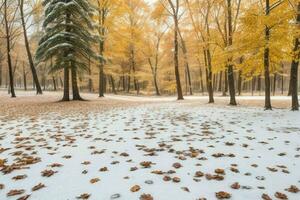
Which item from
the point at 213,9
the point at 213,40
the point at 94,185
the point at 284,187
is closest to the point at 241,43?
the point at 213,40

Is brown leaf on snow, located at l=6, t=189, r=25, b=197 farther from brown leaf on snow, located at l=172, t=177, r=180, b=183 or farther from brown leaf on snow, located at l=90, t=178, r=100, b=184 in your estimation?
brown leaf on snow, located at l=172, t=177, r=180, b=183

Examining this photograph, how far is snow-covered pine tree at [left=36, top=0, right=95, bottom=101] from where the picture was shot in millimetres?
15133

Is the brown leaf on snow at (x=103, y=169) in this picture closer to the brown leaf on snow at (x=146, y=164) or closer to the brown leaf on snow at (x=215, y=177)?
the brown leaf on snow at (x=146, y=164)

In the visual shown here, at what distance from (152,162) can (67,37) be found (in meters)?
13.7

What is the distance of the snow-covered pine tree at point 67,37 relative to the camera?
596 inches

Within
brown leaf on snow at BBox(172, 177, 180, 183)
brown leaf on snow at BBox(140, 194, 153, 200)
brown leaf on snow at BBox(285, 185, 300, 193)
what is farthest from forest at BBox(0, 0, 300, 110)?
brown leaf on snow at BBox(140, 194, 153, 200)

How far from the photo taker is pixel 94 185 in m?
3.42

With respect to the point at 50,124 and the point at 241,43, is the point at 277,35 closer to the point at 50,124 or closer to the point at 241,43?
the point at 241,43

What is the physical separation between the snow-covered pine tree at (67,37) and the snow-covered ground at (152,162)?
9.03 m

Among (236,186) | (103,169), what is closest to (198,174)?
(236,186)

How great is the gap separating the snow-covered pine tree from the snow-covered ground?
903 cm

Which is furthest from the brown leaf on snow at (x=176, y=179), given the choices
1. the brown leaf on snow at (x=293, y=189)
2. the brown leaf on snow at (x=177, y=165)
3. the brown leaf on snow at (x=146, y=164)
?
the brown leaf on snow at (x=293, y=189)

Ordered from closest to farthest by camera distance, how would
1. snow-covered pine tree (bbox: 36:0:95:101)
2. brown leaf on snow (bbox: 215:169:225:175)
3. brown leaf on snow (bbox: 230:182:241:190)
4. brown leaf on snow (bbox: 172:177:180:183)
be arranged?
brown leaf on snow (bbox: 230:182:241:190)
brown leaf on snow (bbox: 172:177:180:183)
brown leaf on snow (bbox: 215:169:225:175)
snow-covered pine tree (bbox: 36:0:95:101)

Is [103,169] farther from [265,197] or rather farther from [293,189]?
[293,189]
